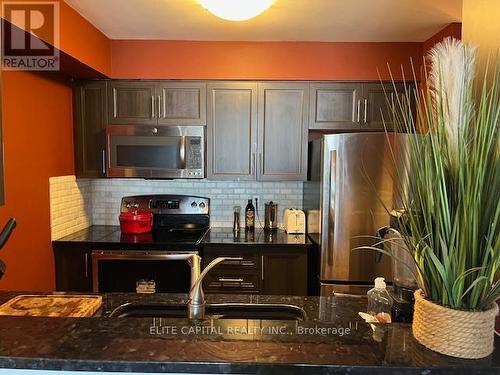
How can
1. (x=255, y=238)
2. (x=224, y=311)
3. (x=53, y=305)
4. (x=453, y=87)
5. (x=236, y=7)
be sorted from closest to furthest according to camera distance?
(x=453, y=87)
(x=53, y=305)
(x=224, y=311)
(x=236, y=7)
(x=255, y=238)

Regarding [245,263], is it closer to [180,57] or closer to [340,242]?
[340,242]

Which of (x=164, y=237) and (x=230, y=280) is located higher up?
(x=164, y=237)

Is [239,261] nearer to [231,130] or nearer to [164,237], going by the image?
[164,237]

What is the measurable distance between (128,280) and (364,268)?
179 centimetres

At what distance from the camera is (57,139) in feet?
9.84

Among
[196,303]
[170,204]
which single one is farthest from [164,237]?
[196,303]

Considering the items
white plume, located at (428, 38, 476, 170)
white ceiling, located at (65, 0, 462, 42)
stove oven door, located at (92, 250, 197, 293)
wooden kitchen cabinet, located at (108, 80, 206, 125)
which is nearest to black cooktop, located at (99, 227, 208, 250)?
stove oven door, located at (92, 250, 197, 293)

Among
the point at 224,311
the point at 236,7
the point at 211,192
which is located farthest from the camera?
the point at 211,192

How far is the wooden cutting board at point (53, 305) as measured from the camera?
48.4 inches

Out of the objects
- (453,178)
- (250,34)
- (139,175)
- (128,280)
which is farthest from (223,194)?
(453,178)

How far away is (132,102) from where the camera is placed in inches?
125

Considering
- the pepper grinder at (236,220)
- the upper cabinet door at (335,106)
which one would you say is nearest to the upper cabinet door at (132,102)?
the pepper grinder at (236,220)

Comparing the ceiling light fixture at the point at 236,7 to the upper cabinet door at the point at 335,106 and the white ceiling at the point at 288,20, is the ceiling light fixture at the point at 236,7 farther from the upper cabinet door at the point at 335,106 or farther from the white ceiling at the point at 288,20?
the upper cabinet door at the point at 335,106

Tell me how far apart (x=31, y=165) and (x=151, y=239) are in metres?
1.02
